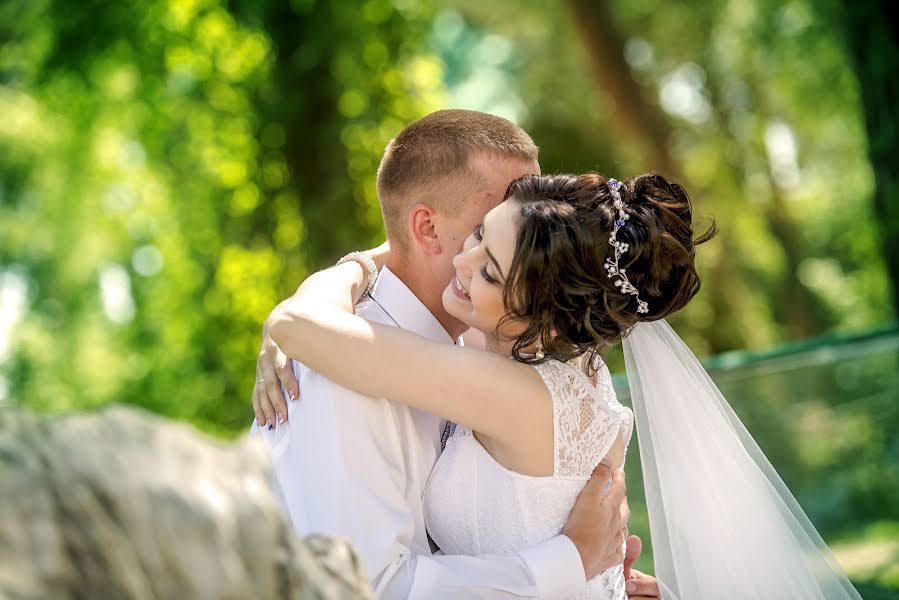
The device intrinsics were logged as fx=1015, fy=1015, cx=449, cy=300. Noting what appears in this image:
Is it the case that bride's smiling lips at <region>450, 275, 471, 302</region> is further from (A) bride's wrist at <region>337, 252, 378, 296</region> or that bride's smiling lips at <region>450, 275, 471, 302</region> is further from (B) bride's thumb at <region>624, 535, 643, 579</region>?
(B) bride's thumb at <region>624, 535, 643, 579</region>

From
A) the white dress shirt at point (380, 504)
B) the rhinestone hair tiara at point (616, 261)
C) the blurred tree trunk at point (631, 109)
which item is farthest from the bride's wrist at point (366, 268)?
the blurred tree trunk at point (631, 109)

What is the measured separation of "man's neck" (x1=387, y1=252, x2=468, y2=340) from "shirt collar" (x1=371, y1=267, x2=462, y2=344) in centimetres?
4

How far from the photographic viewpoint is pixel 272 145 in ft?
26.8

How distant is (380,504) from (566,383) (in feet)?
1.67

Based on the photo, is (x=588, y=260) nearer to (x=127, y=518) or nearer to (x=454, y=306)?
(x=454, y=306)

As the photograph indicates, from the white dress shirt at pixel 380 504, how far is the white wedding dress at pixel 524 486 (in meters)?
0.06

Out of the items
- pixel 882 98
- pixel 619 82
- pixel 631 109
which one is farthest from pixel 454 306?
pixel 619 82

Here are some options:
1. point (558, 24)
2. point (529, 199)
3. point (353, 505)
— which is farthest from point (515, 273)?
point (558, 24)

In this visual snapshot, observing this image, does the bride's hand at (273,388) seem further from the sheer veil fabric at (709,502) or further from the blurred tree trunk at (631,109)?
the blurred tree trunk at (631,109)

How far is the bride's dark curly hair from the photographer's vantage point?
7.33 feet

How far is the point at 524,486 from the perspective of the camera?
2.30m

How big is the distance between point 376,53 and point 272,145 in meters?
1.13

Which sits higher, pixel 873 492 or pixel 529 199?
pixel 529 199

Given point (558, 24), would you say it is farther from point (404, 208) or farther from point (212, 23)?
point (404, 208)
